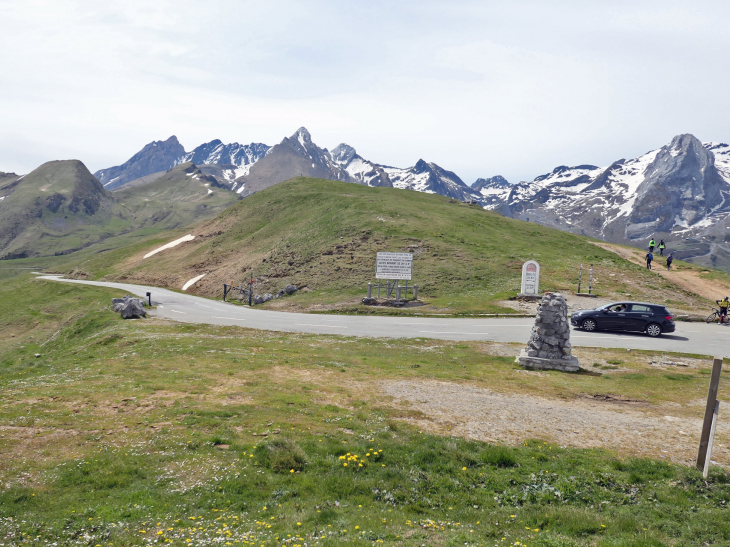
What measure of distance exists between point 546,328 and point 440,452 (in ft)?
41.1

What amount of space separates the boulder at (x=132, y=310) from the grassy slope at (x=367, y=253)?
14.5 metres

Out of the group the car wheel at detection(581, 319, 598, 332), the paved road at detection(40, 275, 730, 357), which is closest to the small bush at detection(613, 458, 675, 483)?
the paved road at detection(40, 275, 730, 357)

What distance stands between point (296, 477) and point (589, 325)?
2716 centimetres

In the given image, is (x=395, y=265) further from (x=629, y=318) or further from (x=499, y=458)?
(x=499, y=458)

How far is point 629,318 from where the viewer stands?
1127 inches

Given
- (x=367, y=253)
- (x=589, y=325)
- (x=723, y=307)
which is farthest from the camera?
(x=367, y=253)

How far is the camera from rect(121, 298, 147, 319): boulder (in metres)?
36.3

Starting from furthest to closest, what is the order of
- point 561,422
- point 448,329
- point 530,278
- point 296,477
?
point 530,278 → point 448,329 → point 561,422 → point 296,477

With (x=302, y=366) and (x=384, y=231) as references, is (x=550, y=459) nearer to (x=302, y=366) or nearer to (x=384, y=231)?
(x=302, y=366)

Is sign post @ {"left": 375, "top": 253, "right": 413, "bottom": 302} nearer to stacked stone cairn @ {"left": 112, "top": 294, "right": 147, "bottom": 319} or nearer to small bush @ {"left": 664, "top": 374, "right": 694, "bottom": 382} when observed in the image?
stacked stone cairn @ {"left": 112, "top": 294, "right": 147, "bottom": 319}

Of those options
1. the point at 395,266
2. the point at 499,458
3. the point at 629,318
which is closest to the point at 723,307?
the point at 629,318

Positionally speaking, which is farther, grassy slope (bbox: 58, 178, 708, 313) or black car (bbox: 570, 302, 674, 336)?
grassy slope (bbox: 58, 178, 708, 313)

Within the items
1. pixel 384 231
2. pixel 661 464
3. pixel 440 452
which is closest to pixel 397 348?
pixel 440 452

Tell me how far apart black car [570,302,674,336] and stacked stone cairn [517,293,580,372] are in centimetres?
1106
